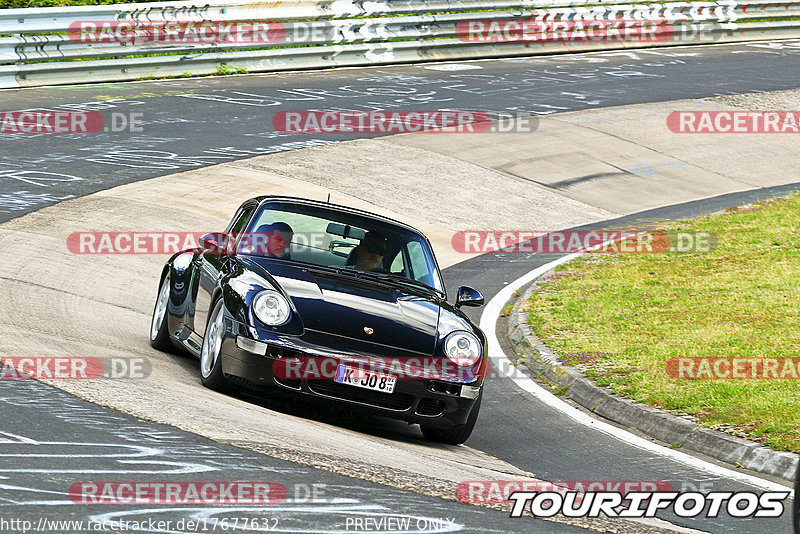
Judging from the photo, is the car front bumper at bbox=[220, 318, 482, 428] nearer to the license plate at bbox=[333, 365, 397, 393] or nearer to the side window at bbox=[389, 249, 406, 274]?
the license plate at bbox=[333, 365, 397, 393]

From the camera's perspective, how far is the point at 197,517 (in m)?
4.95

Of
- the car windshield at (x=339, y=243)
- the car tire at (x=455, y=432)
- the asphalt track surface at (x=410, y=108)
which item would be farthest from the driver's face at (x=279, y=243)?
the asphalt track surface at (x=410, y=108)

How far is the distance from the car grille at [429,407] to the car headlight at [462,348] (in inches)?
12.0

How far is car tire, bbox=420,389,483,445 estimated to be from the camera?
303 inches

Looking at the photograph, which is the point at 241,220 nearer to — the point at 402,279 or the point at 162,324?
the point at 162,324

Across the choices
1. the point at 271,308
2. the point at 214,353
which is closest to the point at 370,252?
the point at 271,308

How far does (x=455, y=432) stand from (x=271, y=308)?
1.46m

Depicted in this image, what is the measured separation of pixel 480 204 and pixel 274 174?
2.99 m

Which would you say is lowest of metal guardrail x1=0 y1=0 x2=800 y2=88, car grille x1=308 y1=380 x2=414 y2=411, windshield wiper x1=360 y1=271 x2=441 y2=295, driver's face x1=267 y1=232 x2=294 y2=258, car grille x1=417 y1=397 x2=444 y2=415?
car grille x1=417 y1=397 x2=444 y2=415

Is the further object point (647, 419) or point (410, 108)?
point (410, 108)

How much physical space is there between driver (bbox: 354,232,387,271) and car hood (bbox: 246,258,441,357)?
403 mm

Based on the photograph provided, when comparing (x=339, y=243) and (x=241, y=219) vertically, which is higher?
(x=241, y=219)

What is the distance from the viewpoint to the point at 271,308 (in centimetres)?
746

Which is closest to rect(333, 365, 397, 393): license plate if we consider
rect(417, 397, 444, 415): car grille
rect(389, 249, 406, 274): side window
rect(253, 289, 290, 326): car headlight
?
rect(417, 397, 444, 415): car grille
